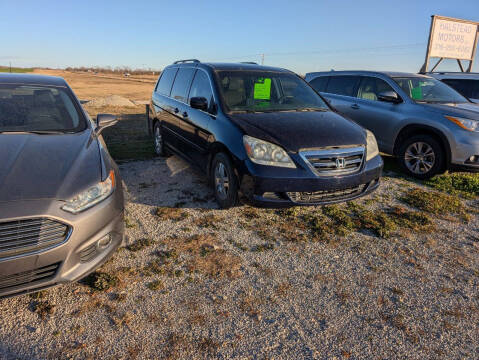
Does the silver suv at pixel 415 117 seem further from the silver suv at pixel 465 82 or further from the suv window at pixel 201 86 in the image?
the suv window at pixel 201 86

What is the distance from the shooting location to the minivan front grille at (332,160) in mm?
3510

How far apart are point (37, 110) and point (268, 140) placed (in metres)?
2.47

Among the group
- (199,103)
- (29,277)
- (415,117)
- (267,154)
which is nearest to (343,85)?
(415,117)

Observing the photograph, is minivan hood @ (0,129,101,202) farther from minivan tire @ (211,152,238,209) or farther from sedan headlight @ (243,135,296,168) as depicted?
sedan headlight @ (243,135,296,168)

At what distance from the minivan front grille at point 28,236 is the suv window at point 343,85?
6.18m

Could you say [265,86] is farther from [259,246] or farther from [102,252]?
[102,252]

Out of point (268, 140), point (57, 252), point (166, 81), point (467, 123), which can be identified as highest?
point (166, 81)

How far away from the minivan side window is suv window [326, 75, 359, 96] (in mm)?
3474

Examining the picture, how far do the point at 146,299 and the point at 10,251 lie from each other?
973mm

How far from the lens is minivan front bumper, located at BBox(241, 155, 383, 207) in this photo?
11.2ft

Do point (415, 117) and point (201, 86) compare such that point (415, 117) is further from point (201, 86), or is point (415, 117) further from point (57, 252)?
point (57, 252)

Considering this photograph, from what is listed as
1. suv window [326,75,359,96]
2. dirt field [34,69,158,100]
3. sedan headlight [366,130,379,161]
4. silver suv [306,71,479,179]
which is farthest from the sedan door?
dirt field [34,69,158,100]

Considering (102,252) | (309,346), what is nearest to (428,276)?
(309,346)

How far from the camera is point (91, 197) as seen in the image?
2.48m
